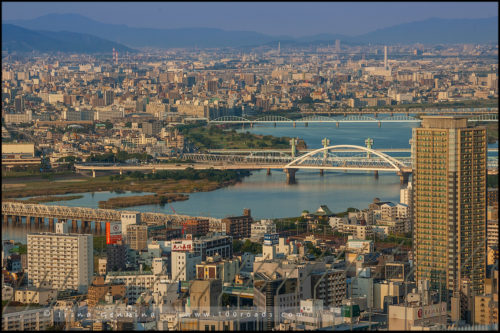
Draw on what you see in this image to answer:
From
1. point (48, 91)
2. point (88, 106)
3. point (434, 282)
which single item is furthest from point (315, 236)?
point (48, 91)

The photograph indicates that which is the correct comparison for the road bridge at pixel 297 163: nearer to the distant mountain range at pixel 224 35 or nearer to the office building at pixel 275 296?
the office building at pixel 275 296

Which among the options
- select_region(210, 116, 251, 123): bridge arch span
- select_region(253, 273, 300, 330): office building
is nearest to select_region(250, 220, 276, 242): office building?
select_region(253, 273, 300, 330): office building

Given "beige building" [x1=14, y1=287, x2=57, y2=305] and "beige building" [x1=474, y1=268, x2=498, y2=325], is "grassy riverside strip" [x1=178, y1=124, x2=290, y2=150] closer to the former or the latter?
"beige building" [x1=14, y1=287, x2=57, y2=305]

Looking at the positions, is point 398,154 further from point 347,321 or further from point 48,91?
point 48,91

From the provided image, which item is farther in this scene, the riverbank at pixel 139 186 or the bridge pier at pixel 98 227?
the riverbank at pixel 139 186

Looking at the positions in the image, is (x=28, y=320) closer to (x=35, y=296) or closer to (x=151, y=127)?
(x=35, y=296)

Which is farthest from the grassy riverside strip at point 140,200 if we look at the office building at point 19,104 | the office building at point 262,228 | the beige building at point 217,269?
the office building at point 19,104
